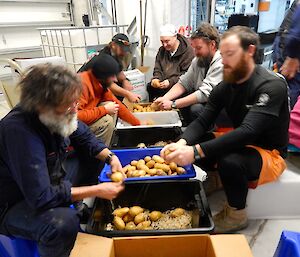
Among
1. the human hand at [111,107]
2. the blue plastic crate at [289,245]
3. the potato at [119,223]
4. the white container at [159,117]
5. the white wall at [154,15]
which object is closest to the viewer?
the blue plastic crate at [289,245]

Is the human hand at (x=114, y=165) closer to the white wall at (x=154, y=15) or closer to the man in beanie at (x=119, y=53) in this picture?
the man in beanie at (x=119, y=53)

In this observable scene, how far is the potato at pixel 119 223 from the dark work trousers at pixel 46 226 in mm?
225

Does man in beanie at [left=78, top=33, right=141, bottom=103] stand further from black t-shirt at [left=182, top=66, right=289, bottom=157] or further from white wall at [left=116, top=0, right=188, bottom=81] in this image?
white wall at [left=116, top=0, right=188, bottom=81]

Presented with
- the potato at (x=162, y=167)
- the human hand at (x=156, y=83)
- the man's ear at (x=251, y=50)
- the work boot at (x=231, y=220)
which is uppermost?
the man's ear at (x=251, y=50)

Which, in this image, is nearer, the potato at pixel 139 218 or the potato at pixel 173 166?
the potato at pixel 139 218

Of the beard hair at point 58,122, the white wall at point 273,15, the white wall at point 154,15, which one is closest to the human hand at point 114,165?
the beard hair at point 58,122

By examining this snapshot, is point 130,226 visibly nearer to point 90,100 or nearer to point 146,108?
point 90,100

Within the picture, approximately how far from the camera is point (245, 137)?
1.19m

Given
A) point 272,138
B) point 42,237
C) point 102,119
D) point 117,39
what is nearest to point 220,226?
point 272,138

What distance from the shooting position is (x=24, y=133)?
0.84m

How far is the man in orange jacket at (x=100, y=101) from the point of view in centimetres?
164

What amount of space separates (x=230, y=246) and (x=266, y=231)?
1.78 feet

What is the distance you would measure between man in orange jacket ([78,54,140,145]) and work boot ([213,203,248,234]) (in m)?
0.89

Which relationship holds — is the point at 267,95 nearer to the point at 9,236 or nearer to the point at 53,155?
the point at 53,155
